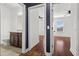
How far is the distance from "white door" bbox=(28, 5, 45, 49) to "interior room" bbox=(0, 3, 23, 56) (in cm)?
16

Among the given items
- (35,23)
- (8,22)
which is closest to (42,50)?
(35,23)

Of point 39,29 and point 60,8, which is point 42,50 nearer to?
point 39,29

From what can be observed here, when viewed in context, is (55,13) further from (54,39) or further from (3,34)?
(3,34)

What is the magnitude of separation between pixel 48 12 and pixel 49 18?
0.31 feet

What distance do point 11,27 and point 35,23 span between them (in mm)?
387

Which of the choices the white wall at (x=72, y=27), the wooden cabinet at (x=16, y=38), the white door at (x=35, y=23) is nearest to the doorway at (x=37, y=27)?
the white door at (x=35, y=23)

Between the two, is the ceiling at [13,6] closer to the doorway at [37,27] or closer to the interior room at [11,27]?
the interior room at [11,27]

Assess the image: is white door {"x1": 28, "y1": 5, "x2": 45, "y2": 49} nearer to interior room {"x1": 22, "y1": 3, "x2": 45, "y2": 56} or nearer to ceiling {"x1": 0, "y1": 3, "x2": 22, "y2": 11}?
interior room {"x1": 22, "y1": 3, "x2": 45, "y2": 56}

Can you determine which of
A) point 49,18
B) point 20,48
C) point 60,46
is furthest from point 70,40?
point 20,48

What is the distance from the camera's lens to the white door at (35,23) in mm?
1620

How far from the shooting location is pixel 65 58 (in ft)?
5.34

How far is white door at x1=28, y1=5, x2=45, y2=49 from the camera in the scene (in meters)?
1.62

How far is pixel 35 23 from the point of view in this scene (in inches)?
65.0

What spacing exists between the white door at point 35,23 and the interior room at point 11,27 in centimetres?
16
